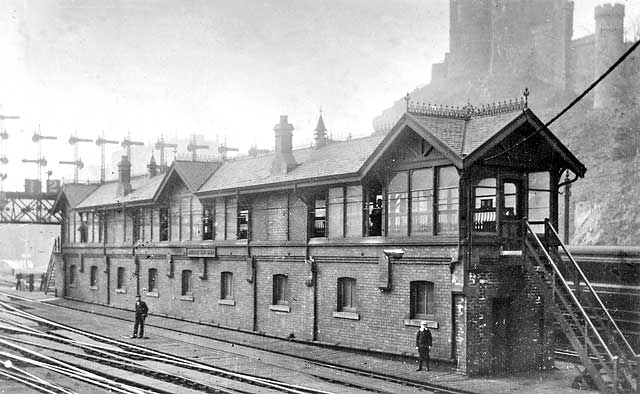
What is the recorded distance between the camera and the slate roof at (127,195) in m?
35.8

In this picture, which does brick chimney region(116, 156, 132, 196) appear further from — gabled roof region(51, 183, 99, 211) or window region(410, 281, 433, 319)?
window region(410, 281, 433, 319)

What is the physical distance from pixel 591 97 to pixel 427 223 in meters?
56.4

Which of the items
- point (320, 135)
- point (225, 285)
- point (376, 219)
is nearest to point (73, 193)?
point (225, 285)

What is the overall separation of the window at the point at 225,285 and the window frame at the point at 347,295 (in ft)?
23.8

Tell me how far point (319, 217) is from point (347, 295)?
9.71 ft

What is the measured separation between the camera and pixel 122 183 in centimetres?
3966

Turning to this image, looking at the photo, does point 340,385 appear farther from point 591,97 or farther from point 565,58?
point 565,58

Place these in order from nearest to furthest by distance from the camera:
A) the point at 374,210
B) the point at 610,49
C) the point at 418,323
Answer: the point at 418,323, the point at 374,210, the point at 610,49

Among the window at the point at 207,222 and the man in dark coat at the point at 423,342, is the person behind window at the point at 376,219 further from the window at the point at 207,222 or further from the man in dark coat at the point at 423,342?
the window at the point at 207,222

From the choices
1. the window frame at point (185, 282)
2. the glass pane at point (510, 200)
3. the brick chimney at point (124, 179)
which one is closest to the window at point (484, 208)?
the glass pane at point (510, 200)

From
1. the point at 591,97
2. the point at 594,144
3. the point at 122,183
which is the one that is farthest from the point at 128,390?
the point at 591,97

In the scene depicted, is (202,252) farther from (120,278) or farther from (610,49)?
(610,49)

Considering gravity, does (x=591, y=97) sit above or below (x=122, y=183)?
above

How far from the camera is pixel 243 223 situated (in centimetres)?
2794
